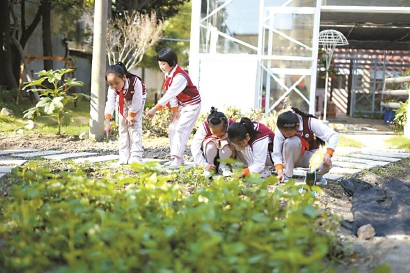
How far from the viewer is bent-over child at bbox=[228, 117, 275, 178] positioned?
442 cm

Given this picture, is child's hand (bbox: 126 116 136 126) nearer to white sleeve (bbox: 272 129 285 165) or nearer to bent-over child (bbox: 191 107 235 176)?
bent-over child (bbox: 191 107 235 176)

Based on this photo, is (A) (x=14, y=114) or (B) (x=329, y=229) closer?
(B) (x=329, y=229)

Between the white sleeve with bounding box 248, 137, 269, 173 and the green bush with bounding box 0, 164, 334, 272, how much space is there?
1389 millimetres

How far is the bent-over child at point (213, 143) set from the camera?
4730 millimetres

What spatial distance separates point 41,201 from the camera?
9.27 feet

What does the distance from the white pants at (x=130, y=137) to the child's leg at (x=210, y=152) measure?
996 mm

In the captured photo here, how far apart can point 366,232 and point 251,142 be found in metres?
1.60

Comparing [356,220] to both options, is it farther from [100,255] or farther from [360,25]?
[360,25]

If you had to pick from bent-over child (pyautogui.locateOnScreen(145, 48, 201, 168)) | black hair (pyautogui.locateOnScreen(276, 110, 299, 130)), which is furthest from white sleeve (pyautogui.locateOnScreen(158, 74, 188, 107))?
black hair (pyautogui.locateOnScreen(276, 110, 299, 130))

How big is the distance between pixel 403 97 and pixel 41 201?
15415mm

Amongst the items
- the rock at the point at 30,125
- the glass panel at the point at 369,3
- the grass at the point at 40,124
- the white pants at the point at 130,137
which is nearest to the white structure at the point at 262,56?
the glass panel at the point at 369,3

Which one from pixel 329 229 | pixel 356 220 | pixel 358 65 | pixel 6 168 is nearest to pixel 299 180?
pixel 356 220

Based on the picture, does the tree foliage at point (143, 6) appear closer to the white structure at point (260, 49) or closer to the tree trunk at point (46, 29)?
the tree trunk at point (46, 29)

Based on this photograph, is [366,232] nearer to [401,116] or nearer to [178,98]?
[178,98]
